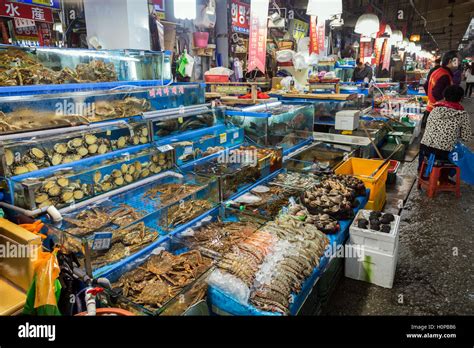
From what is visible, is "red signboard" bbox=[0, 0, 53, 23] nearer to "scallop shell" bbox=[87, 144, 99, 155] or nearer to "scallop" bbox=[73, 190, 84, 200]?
"scallop shell" bbox=[87, 144, 99, 155]

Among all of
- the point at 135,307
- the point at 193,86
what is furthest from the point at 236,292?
the point at 193,86

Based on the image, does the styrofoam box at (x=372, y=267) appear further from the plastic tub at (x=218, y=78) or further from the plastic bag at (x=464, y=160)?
the plastic tub at (x=218, y=78)

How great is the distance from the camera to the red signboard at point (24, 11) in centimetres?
707

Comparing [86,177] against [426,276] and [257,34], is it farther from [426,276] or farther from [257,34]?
[257,34]

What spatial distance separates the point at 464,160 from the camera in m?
6.51

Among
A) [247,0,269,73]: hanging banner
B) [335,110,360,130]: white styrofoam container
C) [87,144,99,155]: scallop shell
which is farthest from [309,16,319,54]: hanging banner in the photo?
[87,144,99,155]: scallop shell

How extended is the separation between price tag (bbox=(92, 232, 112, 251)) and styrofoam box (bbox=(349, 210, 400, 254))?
283cm

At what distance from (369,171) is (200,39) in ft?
22.0

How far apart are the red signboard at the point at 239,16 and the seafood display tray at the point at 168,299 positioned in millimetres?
10002

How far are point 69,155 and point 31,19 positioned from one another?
18.7 ft

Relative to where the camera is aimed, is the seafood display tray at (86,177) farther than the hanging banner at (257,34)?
No

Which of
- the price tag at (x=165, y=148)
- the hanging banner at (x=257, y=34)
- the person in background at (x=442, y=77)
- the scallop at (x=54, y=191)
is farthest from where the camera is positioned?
the hanging banner at (x=257, y=34)

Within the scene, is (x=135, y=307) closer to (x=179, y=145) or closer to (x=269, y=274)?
(x=269, y=274)

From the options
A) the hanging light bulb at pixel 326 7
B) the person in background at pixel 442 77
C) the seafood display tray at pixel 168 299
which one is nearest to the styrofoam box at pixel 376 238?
the seafood display tray at pixel 168 299
